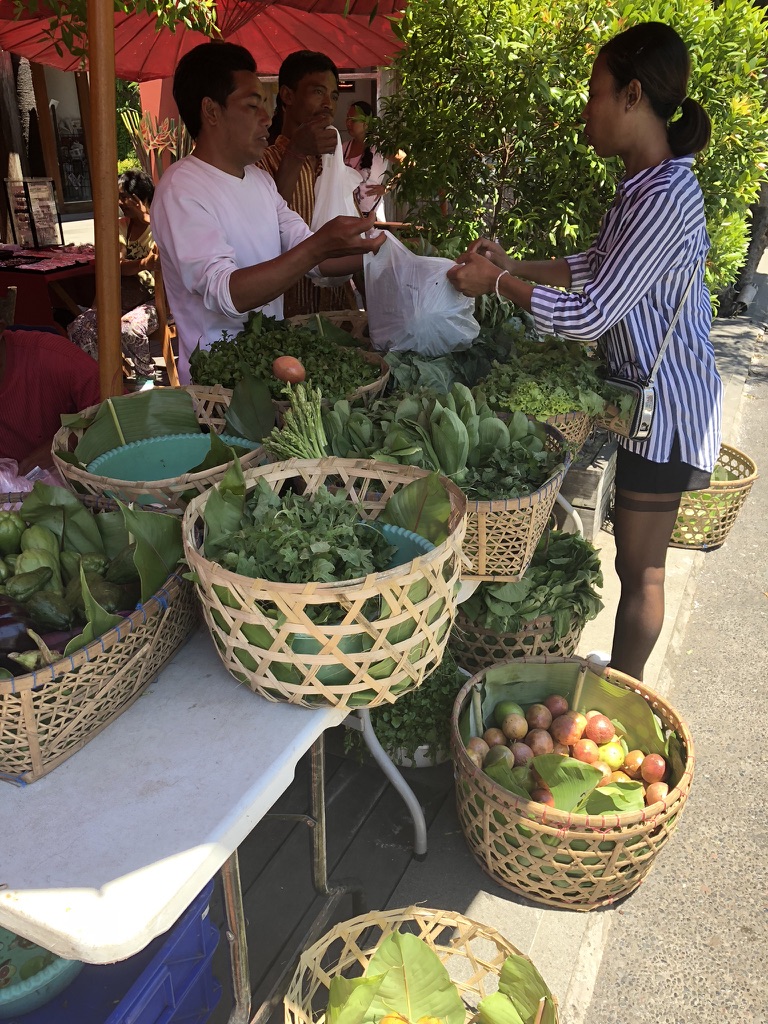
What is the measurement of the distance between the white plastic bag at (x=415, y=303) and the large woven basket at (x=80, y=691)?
1.38m

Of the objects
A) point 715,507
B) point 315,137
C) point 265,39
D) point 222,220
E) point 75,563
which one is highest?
point 265,39

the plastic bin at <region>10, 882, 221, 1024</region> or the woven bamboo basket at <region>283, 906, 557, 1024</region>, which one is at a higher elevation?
the plastic bin at <region>10, 882, 221, 1024</region>

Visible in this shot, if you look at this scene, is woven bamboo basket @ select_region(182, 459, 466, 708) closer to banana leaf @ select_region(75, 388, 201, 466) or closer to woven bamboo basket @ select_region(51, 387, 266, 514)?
woven bamboo basket @ select_region(51, 387, 266, 514)

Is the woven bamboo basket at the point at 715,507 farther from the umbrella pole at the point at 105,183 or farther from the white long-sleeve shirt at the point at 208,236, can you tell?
the umbrella pole at the point at 105,183

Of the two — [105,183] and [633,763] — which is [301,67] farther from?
→ [633,763]

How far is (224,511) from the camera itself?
1396 millimetres

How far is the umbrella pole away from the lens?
187 centimetres

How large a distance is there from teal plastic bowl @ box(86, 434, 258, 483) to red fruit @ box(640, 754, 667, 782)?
1445mm

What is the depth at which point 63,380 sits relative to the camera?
2.64m

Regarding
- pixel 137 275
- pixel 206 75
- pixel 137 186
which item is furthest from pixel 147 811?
pixel 137 186

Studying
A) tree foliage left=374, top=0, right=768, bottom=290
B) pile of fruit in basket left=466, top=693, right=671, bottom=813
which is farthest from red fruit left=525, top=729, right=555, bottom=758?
tree foliage left=374, top=0, right=768, bottom=290

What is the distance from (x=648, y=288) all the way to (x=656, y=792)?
1396 mm

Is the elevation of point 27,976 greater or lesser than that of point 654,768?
greater

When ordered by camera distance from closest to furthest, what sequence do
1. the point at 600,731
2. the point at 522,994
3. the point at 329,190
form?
the point at 522,994, the point at 600,731, the point at 329,190
